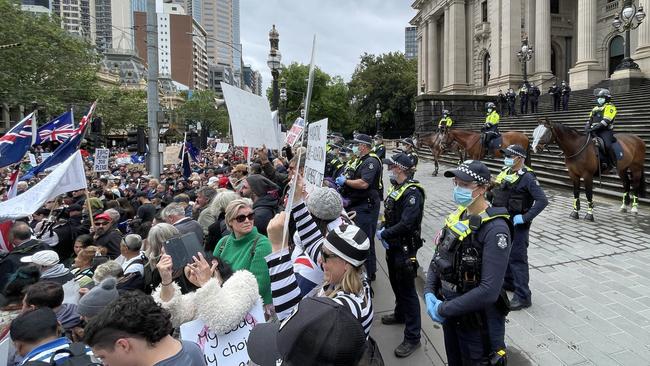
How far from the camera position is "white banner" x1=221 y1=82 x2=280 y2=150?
16.9ft

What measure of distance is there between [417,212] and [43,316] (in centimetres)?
332

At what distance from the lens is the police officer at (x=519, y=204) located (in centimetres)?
498

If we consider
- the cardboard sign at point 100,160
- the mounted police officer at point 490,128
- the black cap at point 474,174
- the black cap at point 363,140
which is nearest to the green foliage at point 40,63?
the cardboard sign at point 100,160

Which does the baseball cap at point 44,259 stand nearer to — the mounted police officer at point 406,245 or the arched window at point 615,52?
the mounted police officer at point 406,245

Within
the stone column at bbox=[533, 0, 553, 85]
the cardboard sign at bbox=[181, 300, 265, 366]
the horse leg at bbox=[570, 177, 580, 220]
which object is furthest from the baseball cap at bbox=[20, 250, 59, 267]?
the stone column at bbox=[533, 0, 553, 85]

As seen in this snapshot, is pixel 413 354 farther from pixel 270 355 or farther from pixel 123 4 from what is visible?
pixel 123 4

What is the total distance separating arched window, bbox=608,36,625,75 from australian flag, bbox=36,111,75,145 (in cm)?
3388

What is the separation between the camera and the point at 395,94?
54.9m

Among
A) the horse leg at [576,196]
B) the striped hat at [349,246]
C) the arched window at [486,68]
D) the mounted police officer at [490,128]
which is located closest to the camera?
the striped hat at [349,246]

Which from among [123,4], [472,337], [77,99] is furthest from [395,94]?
[123,4]

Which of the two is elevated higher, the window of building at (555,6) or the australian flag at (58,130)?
the window of building at (555,6)

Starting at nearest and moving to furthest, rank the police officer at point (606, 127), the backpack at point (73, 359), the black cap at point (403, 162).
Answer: the backpack at point (73, 359) → the black cap at point (403, 162) → the police officer at point (606, 127)

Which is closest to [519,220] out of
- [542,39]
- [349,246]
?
[349,246]

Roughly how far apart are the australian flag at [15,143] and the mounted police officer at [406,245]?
8206 millimetres
